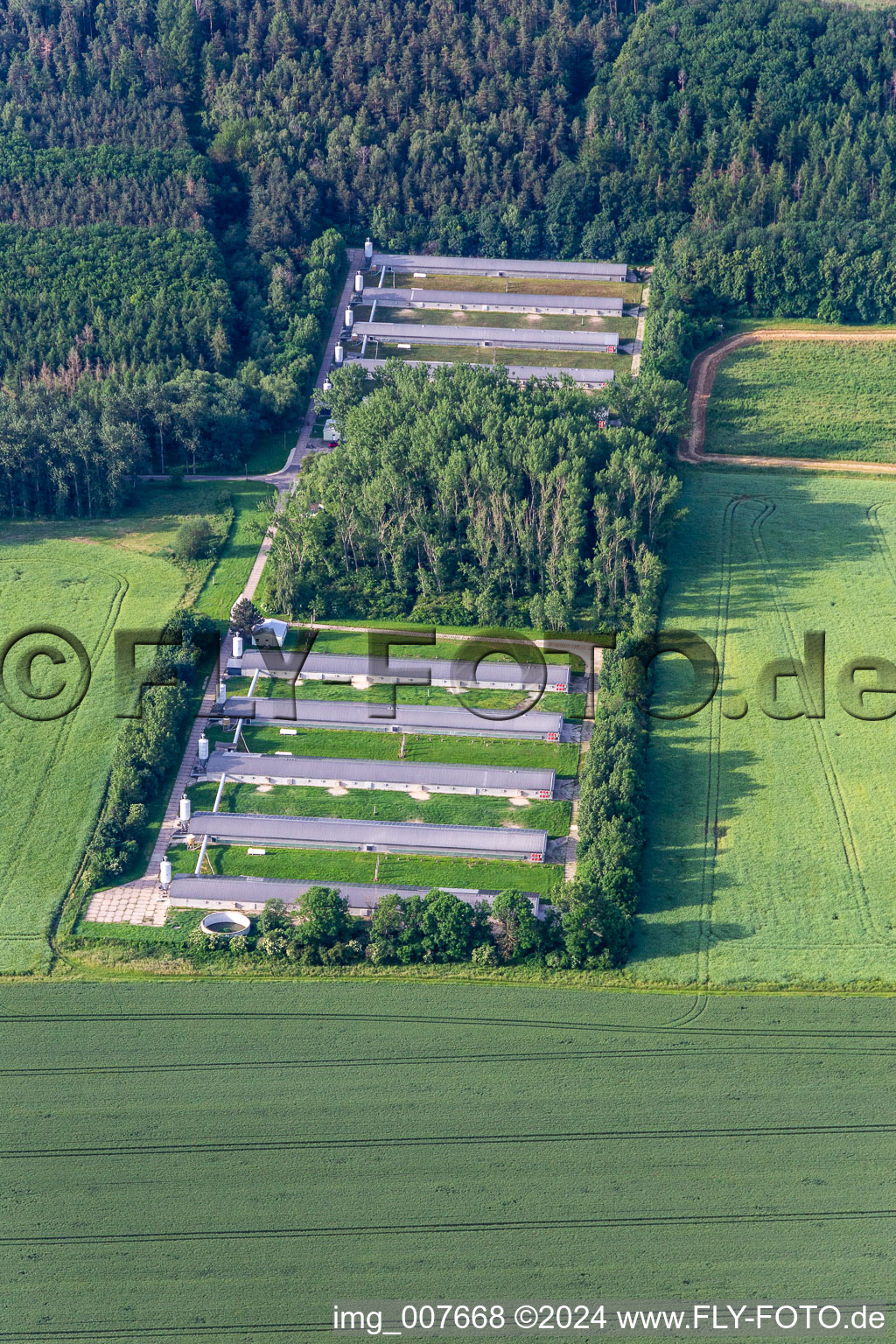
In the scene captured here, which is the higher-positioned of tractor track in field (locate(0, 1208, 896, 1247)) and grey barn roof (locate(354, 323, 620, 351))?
grey barn roof (locate(354, 323, 620, 351))

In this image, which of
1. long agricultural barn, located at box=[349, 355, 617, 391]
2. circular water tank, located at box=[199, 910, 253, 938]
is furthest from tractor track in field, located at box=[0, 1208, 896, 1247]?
long agricultural barn, located at box=[349, 355, 617, 391]

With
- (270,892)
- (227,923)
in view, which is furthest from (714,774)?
(227,923)

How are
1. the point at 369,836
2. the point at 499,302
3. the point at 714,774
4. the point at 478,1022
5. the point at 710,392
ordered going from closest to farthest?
the point at 478,1022
the point at 369,836
the point at 714,774
the point at 710,392
the point at 499,302

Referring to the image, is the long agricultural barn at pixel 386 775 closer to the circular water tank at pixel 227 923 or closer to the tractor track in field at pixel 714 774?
the tractor track in field at pixel 714 774

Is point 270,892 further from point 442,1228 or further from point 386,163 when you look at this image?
point 386,163

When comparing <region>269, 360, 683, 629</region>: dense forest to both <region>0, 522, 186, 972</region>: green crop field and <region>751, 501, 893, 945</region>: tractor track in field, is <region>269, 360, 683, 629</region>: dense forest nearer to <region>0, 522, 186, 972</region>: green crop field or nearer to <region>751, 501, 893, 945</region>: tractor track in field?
<region>751, 501, 893, 945</region>: tractor track in field

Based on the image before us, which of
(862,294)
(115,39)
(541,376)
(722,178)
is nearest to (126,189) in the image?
(115,39)
